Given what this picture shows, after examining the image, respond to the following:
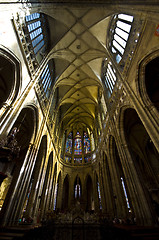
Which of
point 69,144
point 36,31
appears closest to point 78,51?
point 36,31

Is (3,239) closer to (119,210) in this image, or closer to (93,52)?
(119,210)

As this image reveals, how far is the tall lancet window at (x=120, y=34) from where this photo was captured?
947cm

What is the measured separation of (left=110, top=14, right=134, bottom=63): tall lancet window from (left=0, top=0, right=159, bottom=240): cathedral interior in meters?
0.08

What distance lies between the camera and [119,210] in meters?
9.42

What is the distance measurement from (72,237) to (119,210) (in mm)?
5752

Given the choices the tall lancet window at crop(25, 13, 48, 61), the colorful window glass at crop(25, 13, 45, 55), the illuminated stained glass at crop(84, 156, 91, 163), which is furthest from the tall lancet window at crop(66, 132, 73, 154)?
the colorful window glass at crop(25, 13, 45, 55)

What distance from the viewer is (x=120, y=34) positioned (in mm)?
10641

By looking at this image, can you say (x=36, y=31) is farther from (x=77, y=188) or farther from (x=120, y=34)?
(x=77, y=188)

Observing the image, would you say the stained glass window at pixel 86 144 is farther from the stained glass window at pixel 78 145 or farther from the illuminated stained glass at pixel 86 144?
the stained glass window at pixel 78 145

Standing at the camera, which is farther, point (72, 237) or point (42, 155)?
point (42, 155)

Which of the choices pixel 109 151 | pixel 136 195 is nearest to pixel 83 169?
pixel 109 151

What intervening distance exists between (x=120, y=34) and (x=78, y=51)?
541cm

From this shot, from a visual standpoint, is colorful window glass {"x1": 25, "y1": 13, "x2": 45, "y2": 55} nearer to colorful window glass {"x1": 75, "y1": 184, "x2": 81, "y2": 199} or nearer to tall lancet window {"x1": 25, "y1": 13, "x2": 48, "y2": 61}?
tall lancet window {"x1": 25, "y1": 13, "x2": 48, "y2": 61}

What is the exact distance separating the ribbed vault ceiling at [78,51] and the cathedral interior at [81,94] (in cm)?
10
